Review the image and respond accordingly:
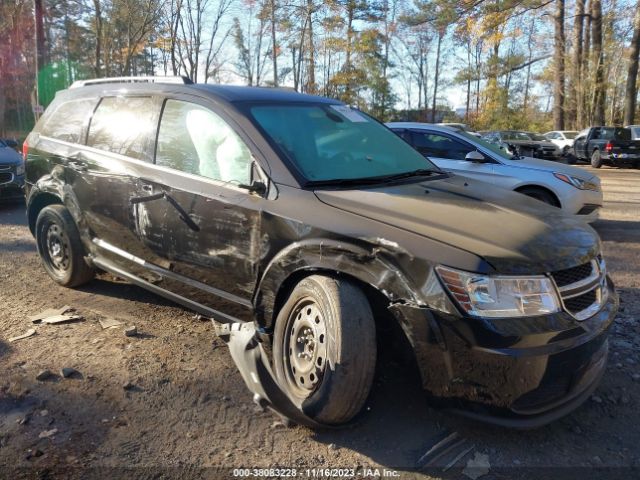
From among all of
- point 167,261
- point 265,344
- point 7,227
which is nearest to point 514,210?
point 265,344

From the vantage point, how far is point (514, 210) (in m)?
3.16

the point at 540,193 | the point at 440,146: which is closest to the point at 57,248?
the point at 440,146

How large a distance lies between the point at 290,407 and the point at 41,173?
357 centimetres

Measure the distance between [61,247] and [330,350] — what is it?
3300 mm

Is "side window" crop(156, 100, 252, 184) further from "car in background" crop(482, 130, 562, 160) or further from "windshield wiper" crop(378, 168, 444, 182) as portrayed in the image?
"car in background" crop(482, 130, 562, 160)

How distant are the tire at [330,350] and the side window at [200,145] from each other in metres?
0.91

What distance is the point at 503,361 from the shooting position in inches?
95.2

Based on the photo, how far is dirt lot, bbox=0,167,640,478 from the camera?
2604 mm

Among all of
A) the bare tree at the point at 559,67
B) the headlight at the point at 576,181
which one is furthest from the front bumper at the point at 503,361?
the bare tree at the point at 559,67

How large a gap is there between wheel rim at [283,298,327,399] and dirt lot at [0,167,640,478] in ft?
0.85

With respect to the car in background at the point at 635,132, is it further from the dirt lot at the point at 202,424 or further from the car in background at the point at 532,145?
the dirt lot at the point at 202,424

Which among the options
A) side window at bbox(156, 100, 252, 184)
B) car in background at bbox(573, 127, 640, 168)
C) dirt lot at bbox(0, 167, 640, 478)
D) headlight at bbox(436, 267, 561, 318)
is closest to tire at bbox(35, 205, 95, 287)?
dirt lot at bbox(0, 167, 640, 478)

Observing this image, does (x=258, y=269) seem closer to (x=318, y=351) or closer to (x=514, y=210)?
(x=318, y=351)

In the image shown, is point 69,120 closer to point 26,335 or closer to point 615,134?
point 26,335
